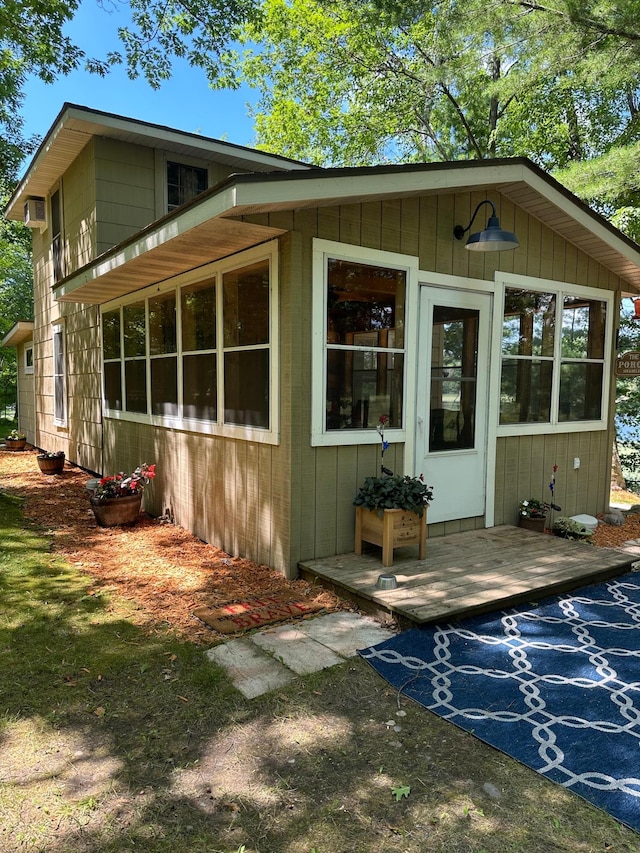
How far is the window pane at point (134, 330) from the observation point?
633 centimetres

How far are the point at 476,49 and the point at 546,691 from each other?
9.56m

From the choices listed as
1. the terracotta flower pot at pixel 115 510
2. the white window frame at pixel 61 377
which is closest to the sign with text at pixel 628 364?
the terracotta flower pot at pixel 115 510

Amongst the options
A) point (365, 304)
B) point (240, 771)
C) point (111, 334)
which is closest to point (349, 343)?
point (365, 304)

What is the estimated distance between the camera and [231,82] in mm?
11070

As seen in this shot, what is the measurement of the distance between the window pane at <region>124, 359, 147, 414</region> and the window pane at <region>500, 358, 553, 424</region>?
13.3 feet

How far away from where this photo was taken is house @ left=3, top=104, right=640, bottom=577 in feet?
12.7

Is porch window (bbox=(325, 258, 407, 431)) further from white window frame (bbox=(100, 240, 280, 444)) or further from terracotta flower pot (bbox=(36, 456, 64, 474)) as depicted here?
terracotta flower pot (bbox=(36, 456, 64, 474))

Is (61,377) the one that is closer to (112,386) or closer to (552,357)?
(112,386)

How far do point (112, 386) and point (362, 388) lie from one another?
4.57 m

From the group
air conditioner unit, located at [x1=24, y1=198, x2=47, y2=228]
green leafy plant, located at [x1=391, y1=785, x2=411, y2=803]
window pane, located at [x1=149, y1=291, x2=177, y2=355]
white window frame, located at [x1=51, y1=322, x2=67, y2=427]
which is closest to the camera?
green leafy plant, located at [x1=391, y1=785, x2=411, y2=803]

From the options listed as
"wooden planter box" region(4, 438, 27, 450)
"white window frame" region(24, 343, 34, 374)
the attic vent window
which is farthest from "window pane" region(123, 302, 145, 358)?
"white window frame" region(24, 343, 34, 374)

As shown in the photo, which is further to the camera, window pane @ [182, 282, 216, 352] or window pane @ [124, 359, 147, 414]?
window pane @ [124, 359, 147, 414]

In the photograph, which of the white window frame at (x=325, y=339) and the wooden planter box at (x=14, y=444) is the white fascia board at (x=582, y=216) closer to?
the white window frame at (x=325, y=339)

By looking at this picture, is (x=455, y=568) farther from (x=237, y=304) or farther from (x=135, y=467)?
(x=135, y=467)
